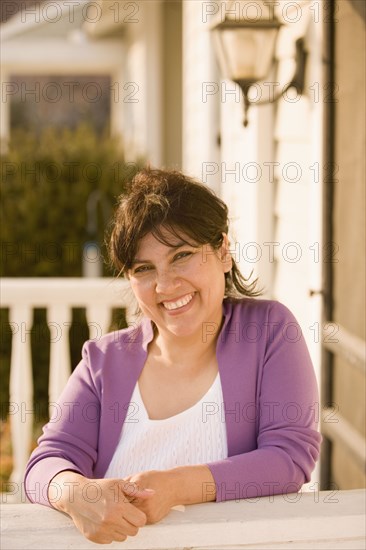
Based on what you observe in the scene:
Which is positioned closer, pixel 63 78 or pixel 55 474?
pixel 55 474

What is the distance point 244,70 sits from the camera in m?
3.46

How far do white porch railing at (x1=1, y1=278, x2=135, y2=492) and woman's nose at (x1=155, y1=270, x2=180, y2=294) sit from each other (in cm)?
205

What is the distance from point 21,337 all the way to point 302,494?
99.6 inches

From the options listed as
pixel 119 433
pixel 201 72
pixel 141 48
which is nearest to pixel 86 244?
pixel 201 72

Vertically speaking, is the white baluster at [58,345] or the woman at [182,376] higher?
the woman at [182,376]

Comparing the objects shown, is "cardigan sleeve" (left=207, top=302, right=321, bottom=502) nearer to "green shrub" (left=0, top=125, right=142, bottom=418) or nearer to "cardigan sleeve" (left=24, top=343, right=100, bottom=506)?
"cardigan sleeve" (left=24, top=343, right=100, bottom=506)

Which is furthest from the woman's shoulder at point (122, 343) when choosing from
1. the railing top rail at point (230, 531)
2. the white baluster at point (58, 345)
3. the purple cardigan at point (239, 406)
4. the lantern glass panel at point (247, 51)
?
the white baluster at point (58, 345)

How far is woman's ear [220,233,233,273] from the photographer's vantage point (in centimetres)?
194

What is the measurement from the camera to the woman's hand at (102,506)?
1.43 metres

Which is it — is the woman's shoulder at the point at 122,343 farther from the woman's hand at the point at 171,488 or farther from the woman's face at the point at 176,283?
the woman's hand at the point at 171,488

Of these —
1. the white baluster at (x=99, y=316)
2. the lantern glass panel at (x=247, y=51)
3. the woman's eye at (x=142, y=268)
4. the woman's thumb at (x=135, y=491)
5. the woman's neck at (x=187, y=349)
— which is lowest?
the white baluster at (x=99, y=316)

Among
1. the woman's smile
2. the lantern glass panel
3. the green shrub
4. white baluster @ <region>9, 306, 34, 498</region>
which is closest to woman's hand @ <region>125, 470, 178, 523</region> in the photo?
the woman's smile

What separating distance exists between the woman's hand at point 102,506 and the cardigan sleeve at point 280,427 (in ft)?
0.64

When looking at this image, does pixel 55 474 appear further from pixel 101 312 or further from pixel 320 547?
pixel 101 312
